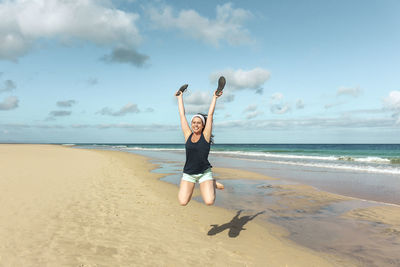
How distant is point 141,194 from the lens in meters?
9.62

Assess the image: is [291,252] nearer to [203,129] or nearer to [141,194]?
[203,129]

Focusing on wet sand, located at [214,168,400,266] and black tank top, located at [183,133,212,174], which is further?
black tank top, located at [183,133,212,174]

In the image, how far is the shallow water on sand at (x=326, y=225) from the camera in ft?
16.4

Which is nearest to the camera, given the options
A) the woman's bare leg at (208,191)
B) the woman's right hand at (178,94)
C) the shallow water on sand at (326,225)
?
the shallow water on sand at (326,225)

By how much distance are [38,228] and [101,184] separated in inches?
223

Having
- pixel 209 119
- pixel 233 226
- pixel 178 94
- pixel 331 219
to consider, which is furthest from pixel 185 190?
pixel 331 219

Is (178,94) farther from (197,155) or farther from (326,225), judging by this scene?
(326,225)

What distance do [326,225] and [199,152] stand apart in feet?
12.8

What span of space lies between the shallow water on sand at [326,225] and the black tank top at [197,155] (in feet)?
8.21

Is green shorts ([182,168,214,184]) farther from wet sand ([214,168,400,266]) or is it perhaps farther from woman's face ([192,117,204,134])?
wet sand ([214,168,400,266])

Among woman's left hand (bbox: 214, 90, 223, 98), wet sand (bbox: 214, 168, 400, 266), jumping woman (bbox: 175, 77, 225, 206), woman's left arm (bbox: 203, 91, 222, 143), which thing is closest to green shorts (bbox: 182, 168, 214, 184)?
jumping woman (bbox: 175, 77, 225, 206)

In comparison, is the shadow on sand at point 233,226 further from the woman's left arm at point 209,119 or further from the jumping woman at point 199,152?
the woman's left arm at point 209,119

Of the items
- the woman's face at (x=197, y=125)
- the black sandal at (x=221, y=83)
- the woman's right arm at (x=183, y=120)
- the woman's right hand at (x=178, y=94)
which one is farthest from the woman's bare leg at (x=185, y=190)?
the black sandal at (x=221, y=83)

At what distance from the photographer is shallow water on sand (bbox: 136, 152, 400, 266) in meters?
5.01
